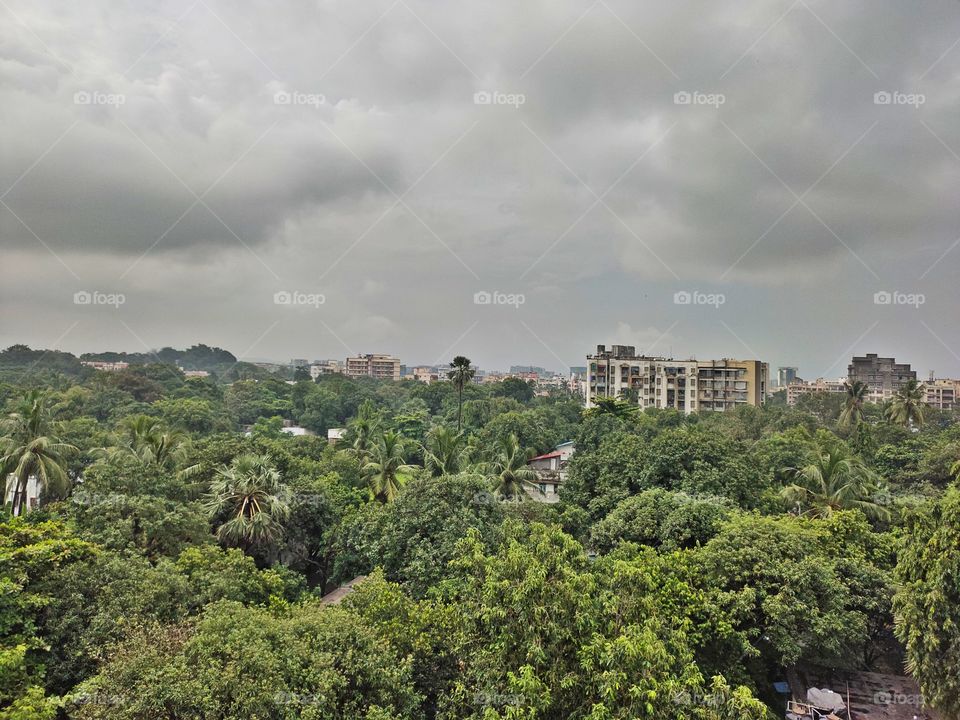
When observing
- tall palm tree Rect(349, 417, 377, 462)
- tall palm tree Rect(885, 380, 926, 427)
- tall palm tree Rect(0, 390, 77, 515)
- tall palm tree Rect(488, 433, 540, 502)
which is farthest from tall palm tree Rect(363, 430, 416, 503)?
tall palm tree Rect(885, 380, 926, 427)

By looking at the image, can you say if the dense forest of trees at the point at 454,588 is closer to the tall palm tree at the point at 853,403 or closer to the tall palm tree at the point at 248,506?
the tall palm tree at the point at 248,506

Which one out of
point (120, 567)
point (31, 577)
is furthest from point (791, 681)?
point (31, 577)

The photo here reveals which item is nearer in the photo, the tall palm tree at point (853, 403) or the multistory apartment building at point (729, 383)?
the tall palm tree at point (853, 403)

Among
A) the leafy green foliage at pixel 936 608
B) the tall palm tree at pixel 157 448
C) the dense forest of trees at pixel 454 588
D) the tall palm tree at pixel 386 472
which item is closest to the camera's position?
the dense forest of trees at pixel 454 588

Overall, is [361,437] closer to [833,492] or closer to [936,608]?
[833,492]

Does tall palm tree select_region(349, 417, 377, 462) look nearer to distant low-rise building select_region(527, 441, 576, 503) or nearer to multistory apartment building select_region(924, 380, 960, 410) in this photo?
distant low-rise building select_region(527, 441, 576, 503)

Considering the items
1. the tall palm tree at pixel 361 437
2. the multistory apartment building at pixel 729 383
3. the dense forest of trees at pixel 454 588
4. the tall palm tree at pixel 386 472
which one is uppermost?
the multistory apartment building at pixel 729 383

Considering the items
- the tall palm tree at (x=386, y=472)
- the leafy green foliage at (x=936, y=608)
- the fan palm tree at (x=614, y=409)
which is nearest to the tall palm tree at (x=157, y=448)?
the tall palm tree at (x=386, y=472)
